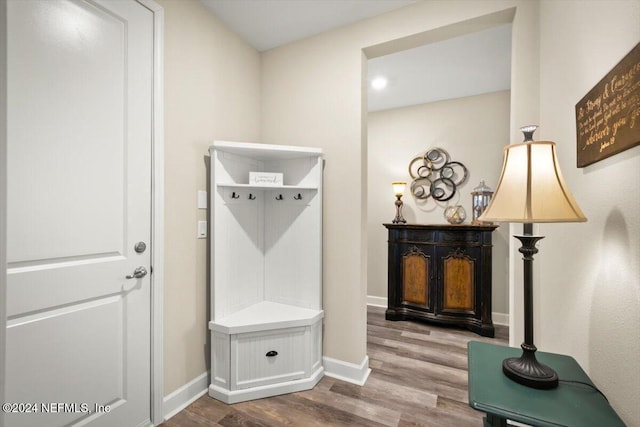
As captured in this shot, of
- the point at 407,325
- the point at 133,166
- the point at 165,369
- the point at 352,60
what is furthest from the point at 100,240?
the point at 407,325

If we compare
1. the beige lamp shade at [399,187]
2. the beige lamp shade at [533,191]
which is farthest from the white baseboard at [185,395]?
→ the beige lamp shade at [399,187]

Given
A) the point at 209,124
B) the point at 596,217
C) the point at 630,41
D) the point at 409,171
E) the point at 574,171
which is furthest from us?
the point at 409,171

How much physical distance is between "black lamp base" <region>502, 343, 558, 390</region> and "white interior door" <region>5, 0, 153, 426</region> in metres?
1.79

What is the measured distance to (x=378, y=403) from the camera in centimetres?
184

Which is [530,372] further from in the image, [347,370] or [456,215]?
[456,215]

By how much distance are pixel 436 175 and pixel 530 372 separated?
2.86m

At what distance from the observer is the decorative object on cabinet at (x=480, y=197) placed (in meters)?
3.11

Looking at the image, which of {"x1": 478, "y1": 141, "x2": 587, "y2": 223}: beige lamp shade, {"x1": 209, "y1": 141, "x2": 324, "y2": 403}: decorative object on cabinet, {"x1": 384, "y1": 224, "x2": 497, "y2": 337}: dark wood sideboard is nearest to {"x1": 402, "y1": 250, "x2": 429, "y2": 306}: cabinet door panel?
{"x1": 384, "y1": 224, "x2": 497, "y2": 337}: dark wood sideboard

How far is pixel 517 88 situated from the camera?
5.54 ft

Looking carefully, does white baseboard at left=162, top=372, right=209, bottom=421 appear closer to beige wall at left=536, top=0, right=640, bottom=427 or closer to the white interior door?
the white interior door

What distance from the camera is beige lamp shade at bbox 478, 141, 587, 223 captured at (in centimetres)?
93

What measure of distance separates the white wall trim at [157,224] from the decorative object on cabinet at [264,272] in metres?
0.33

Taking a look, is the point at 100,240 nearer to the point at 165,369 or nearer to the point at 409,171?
the point at 165,369

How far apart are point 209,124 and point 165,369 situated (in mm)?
1624
